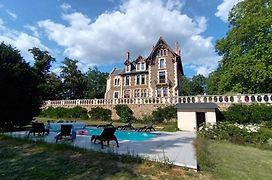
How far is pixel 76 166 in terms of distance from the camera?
6.49m

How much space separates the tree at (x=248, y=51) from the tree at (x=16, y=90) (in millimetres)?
18690

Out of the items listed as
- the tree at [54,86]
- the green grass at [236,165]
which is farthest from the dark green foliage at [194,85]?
the green grass at [236,165]

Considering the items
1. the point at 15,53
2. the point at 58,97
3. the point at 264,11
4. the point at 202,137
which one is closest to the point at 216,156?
the point at 202,137

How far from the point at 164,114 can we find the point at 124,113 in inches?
217

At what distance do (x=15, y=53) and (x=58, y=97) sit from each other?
124ft

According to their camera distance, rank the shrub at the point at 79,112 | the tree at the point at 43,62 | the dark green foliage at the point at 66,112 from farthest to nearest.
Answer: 1. the tree at the point at 43,62
2. the dark green foliage at the point at 66,112
3. the shrub at the point at 79,112

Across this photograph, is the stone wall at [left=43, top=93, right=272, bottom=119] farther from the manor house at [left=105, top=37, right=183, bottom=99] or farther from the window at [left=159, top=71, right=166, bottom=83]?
the window at [left=159, top=71, right=166, bottom=83]

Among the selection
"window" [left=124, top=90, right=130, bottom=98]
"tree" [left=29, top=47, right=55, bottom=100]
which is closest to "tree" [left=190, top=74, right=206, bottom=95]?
"window" [left=124, top=90, right=130, bottom=98]

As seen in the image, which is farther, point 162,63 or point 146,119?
point 162,63

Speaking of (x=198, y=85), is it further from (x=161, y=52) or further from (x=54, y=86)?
(x=54, y=86)

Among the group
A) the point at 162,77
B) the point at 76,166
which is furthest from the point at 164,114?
the point at 76,166

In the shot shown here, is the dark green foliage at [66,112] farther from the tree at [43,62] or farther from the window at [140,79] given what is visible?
the tree at [43,62]

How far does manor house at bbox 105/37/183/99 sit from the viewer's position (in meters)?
36.2

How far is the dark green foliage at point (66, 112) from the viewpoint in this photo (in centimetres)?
3162
